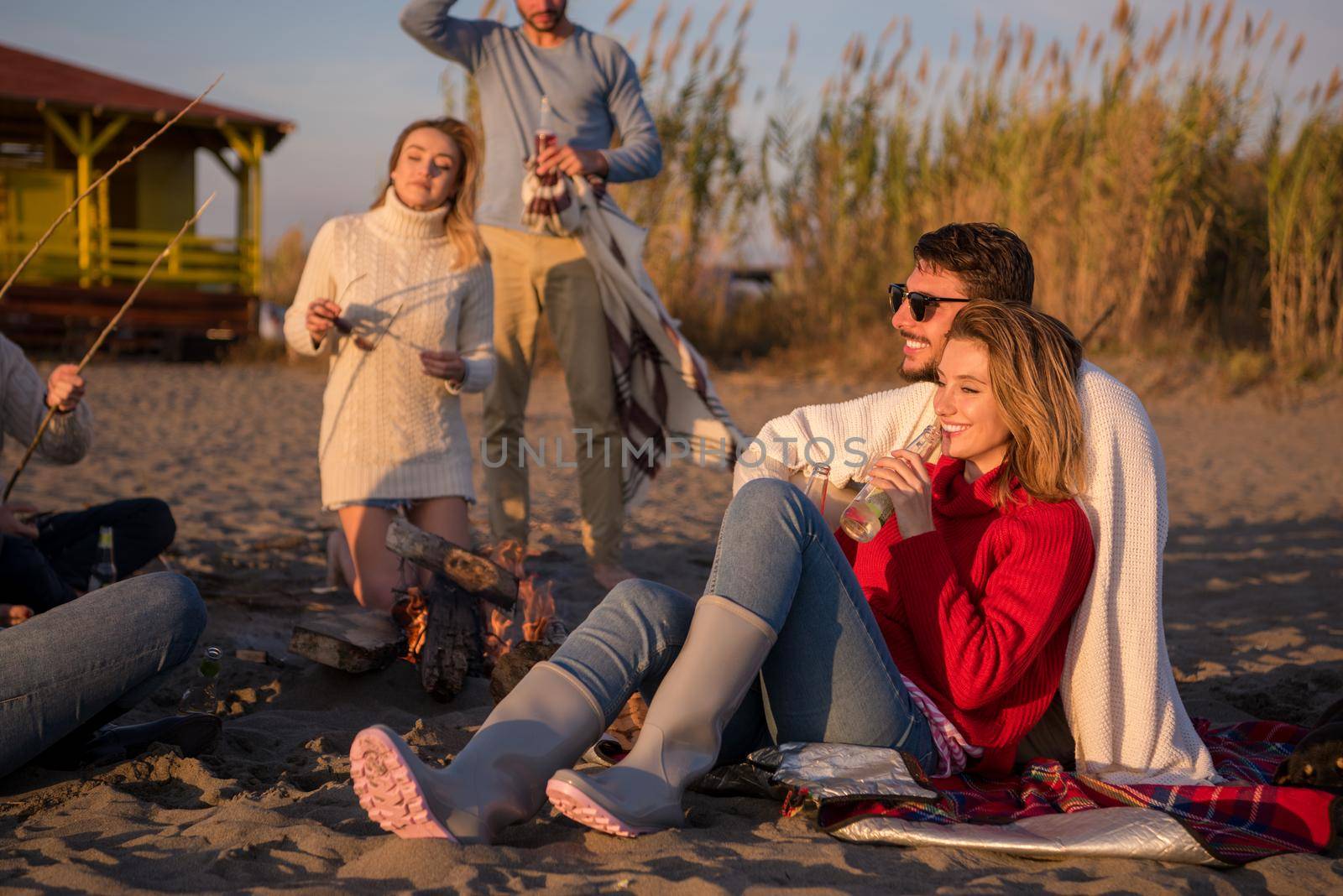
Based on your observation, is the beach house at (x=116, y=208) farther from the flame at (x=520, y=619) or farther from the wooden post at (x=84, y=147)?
the flame at (x=520, y=619)

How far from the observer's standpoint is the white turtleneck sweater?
4188 mm

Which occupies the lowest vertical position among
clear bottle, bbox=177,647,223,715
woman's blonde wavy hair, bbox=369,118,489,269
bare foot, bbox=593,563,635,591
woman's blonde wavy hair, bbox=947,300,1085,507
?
clear bottle, bbox=177,647,223,715

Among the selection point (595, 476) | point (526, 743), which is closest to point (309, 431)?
point (595, 476)

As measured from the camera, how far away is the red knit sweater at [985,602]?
2311 millimetres

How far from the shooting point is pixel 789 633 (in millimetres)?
2375

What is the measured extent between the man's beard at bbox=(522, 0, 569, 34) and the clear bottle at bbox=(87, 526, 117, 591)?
8.39 feet

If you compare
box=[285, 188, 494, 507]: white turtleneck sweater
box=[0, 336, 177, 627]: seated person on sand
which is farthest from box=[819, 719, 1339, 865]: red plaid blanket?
box=[285, 188, 494, 507]: white turtleneck sweater

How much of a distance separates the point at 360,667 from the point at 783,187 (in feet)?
31.5

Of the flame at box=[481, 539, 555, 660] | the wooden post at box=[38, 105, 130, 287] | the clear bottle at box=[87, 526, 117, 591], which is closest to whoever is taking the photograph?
the flame at box=[481, 539, 555, 660]

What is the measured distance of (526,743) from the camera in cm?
216

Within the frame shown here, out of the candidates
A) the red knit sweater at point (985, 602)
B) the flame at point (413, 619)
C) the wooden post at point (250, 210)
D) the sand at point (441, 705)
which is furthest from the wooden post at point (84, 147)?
the red knit sweater at point (985, 602)

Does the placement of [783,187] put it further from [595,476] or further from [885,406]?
[885,406]

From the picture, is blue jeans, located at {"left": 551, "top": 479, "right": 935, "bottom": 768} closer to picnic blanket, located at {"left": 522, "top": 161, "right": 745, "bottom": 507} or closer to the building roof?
picnic blanket, located at {"left": 522, "top": 161, "right": 745, "bottom": 507}

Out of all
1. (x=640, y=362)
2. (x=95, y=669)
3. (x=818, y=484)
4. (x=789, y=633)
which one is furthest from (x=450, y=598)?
(x=640, y=362)
